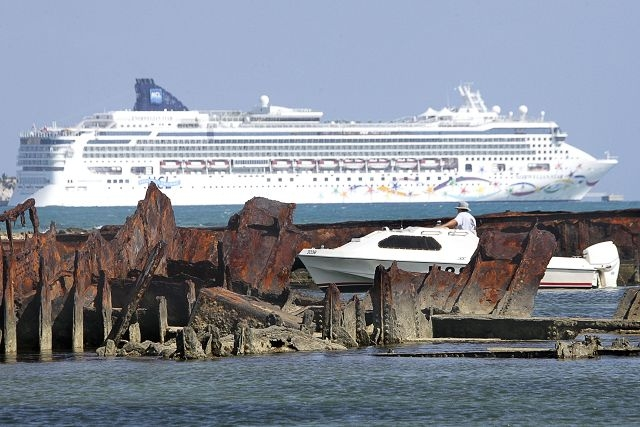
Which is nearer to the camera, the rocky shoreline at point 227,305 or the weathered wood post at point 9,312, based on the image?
the rocky shoreline at point 227,305

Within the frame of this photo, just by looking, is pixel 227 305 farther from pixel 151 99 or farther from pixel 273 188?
pixel 151 99

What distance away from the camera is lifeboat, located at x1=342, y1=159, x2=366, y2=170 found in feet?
528

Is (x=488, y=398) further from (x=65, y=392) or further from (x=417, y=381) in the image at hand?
(x=65, y=392)

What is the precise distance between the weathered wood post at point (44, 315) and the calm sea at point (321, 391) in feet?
1.70

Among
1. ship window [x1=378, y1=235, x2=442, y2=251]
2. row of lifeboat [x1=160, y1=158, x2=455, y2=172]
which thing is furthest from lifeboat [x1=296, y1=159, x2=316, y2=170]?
ship window [x1=378, y1=235, x2=442, y2=251]

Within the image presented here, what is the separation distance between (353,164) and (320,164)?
328cm

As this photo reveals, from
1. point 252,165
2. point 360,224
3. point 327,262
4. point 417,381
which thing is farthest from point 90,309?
point 252,165

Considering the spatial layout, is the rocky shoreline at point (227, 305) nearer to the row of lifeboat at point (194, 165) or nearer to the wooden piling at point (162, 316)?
the wooden piling at point (162, 316)

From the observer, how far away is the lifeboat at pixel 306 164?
16050 centimetres

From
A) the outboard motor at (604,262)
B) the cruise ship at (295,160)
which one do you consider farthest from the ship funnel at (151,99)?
the outboard motor at (604,262)

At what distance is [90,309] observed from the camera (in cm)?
2403

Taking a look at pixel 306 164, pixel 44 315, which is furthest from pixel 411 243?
pixel 306 164

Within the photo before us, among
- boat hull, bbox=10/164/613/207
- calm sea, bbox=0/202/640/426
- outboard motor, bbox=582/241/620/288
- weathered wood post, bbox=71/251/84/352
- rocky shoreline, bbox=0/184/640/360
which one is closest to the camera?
calm sea, bbox=0/202/640/426

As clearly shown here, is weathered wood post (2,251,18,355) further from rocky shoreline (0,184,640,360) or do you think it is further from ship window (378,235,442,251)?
ship window (378,235,442,251)
